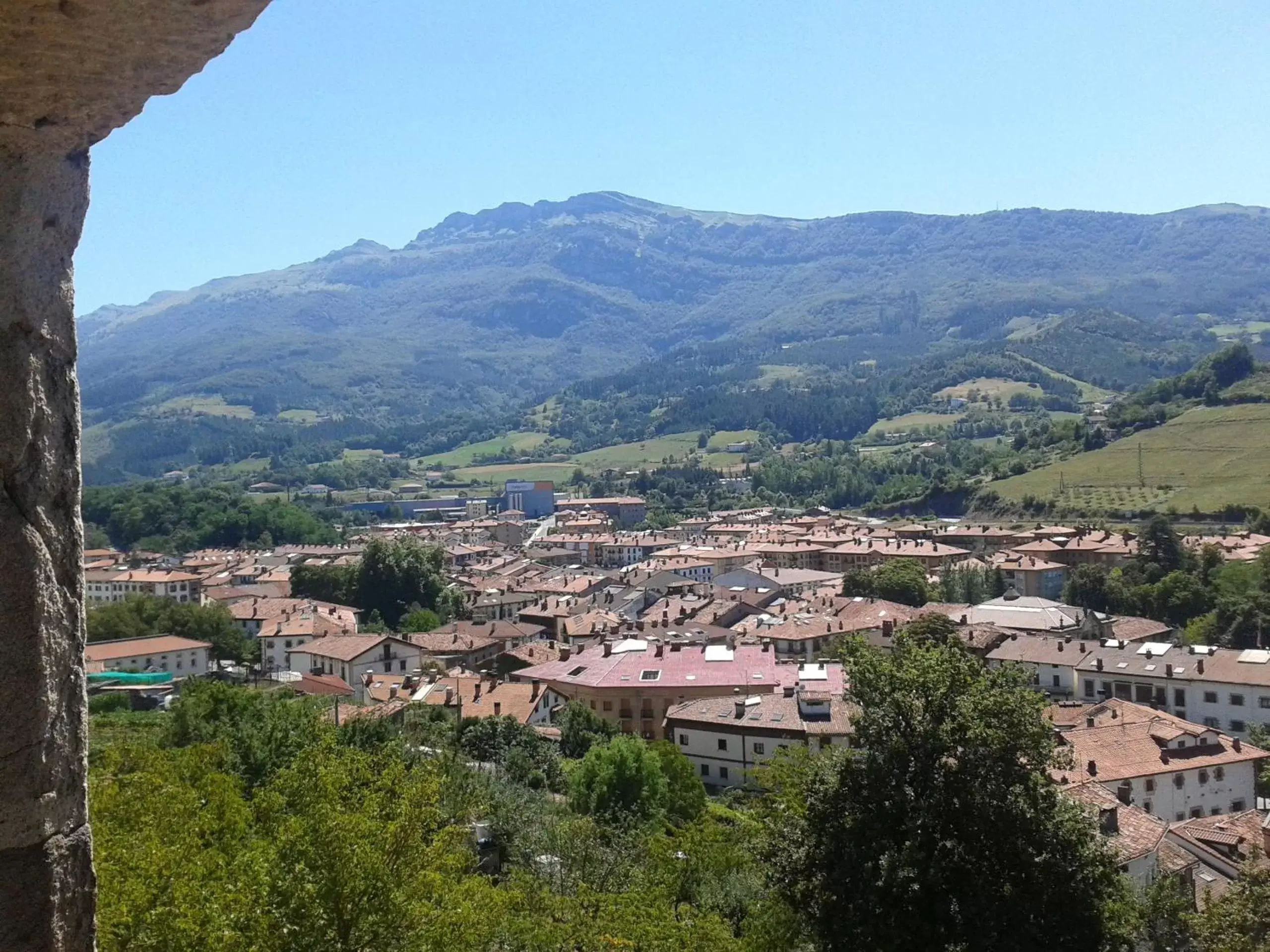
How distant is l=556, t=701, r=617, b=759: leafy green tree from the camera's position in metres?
35.3

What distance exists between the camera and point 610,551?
10606 cm

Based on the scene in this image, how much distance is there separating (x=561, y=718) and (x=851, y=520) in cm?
8614

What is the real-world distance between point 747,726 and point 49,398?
113 feet

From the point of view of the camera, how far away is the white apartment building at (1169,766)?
3272cm

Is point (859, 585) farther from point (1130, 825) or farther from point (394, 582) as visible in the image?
point (1130, 825)

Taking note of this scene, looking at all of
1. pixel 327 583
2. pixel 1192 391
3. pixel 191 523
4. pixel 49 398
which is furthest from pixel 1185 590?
pixel 191 523

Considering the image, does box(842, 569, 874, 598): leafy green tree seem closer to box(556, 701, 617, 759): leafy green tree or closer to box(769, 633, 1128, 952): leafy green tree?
box(556, 701, 617, 759): leafy green tree

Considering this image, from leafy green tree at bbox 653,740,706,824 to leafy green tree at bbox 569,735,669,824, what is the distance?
606mm

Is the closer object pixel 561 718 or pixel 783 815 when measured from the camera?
pixel 783 815

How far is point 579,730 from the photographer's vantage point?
118ft

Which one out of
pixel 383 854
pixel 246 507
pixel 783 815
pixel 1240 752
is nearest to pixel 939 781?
pixel 783 815

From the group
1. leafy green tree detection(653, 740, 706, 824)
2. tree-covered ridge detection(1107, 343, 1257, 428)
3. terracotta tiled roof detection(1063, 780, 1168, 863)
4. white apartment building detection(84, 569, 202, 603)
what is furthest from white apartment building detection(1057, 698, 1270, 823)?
tree-covered ridge detection(1107, 343, 1257, 428)

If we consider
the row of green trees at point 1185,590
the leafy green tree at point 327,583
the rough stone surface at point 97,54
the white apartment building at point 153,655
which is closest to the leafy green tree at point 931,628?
the row of green trees at point 1185,590

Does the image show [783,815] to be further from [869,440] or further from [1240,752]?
[869,440]
